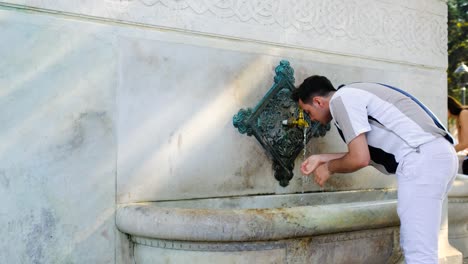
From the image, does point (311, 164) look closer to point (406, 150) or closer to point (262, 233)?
point (406, 150)

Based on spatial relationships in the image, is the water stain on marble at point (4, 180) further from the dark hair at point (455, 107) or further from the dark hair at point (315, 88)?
the dark hair at point (455, 107)

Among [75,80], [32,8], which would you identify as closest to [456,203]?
[75,80]

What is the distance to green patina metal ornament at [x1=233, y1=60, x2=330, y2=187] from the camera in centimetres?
298

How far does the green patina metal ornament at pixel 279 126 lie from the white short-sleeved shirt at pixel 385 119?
0.69m

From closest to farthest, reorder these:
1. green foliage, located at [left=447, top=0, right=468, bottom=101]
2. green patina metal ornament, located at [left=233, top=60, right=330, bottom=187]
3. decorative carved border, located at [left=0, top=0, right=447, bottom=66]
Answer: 1. decorative carved border, located at [left=0, top=0, right=447, bottom=66]
2. green patina metal ornament, located at [left=233, top=60, right=330, bottom=187]
3. green foliage, located at [left=447, top=0, right=468, bottom=101]

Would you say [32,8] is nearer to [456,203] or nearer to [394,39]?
[394,39]

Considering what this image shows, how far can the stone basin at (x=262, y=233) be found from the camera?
2.04 metres

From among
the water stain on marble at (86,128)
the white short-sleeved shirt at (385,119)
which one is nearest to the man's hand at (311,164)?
the white short-sleeved shirt at (385,119)

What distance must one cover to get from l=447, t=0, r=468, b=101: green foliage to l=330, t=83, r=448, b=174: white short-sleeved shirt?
14120 millimetres

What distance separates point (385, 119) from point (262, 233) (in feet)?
2.68

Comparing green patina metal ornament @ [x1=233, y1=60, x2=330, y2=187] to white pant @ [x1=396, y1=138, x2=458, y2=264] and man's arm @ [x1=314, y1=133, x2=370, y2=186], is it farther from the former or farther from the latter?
white pant @ [x1=396, y1=138, x2=458, y2=264]

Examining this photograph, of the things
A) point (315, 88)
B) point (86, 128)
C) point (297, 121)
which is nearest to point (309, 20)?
point (297, 121)

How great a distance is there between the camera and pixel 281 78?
9.95 ft

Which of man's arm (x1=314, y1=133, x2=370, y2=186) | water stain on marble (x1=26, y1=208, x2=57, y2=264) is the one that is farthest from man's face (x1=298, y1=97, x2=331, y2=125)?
water stain on marble (x1=26, y1=208, x2=57, y2=264)
